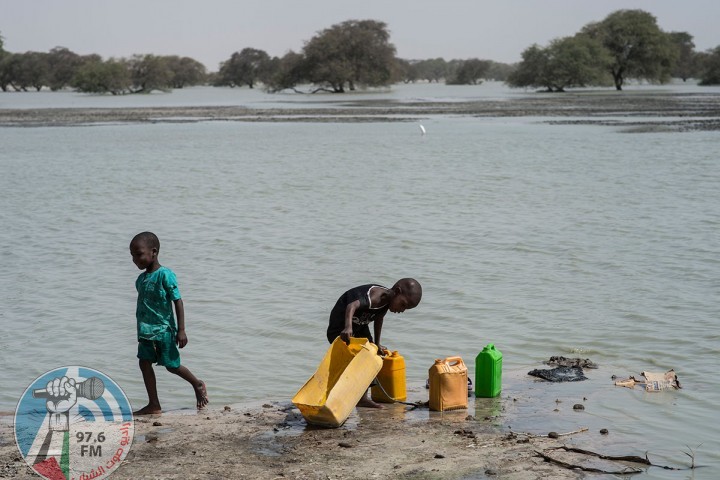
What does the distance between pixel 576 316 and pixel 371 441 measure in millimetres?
4090

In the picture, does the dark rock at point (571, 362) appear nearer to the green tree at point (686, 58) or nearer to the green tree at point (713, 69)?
the green tree at point (713, 69)

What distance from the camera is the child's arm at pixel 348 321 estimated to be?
5.79m

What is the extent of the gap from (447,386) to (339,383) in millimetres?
718

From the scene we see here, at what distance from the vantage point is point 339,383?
5.67 metres

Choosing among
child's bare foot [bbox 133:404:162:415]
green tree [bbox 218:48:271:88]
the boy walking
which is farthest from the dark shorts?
green tree [bbox 218:48:271:88]

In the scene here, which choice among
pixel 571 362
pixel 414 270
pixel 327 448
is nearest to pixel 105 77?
pixel 414 270

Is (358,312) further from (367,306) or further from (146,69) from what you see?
(146,69)

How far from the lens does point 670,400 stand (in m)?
6.47

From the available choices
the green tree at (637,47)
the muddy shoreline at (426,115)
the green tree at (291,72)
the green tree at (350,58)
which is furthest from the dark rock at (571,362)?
the green tree at (291,72)

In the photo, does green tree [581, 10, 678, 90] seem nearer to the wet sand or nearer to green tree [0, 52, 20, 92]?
green tree [0, 52, 20, 92]

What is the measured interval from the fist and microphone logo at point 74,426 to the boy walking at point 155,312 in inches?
13.5

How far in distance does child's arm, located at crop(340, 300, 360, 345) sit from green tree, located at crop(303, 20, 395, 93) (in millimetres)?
87915

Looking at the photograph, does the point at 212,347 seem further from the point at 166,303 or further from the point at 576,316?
the point at 576,316

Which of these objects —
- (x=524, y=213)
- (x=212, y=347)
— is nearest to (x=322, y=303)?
(x=212, y=347)
